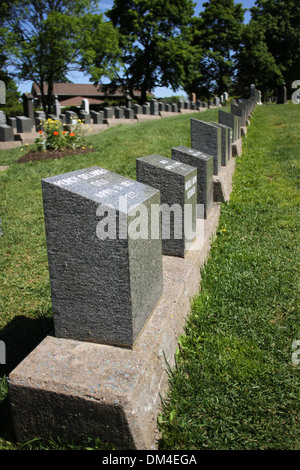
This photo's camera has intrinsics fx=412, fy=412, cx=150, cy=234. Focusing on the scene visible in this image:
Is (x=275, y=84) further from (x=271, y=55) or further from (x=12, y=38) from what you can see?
(x=12, y=38)

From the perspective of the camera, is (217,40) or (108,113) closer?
(108,113)

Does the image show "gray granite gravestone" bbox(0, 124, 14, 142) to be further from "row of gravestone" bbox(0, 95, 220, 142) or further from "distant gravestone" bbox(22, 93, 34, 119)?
"distant gravestone" bbox(22, 93, 34, 119)

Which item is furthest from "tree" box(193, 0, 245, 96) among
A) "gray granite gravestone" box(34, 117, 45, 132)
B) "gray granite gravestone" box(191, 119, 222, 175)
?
"gray granite gravestone" box(191, 119, 222, 175)

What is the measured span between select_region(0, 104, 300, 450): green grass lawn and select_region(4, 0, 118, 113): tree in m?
26.4

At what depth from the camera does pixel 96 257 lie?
8.01 feet

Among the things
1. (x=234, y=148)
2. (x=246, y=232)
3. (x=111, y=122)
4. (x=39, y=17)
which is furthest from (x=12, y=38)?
(x=246, y=232)

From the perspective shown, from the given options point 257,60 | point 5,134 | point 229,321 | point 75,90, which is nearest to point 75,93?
point 75,90

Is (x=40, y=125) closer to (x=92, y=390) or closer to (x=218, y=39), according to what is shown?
(x=92, y=390)

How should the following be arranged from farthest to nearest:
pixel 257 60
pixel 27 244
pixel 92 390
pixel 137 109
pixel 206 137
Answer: pixel 257 60 → pixel 137 109 → pixel 206 137 → pixel 27 244 → pixel 92 390

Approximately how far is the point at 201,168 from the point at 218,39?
50.9 meters

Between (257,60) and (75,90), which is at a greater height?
(257,60)

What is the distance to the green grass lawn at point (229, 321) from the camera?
240 cm

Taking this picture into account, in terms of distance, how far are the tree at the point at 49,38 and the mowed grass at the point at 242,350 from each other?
95.1ft
